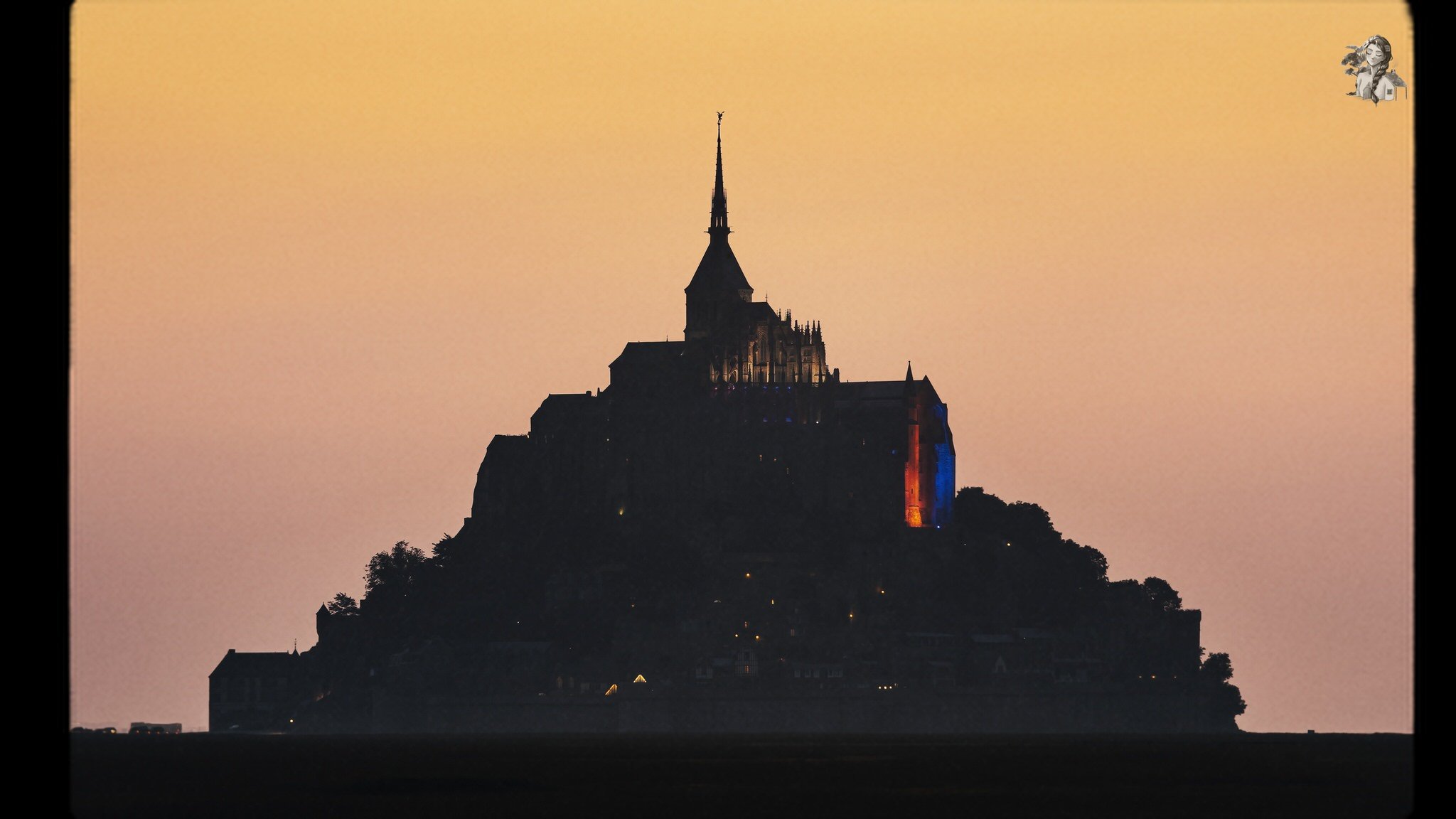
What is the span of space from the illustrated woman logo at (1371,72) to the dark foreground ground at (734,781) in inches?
3031

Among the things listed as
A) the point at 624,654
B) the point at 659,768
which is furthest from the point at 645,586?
the point at 659,768

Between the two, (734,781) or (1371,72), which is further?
(734,781)

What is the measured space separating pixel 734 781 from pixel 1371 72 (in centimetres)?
11368

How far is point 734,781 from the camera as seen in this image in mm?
121375

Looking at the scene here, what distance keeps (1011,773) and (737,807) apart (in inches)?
1789

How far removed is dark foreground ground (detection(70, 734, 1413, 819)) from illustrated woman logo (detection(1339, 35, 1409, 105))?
253 feet

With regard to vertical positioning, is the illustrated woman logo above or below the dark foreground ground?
above

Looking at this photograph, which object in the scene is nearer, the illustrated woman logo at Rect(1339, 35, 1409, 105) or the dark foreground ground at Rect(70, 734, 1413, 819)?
the illustrated woman logo at Rect(1339, 35, 1409, 105)

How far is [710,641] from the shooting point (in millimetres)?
197625

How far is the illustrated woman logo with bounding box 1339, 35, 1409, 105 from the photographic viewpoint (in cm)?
974

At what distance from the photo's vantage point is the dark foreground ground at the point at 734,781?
91562 mm
